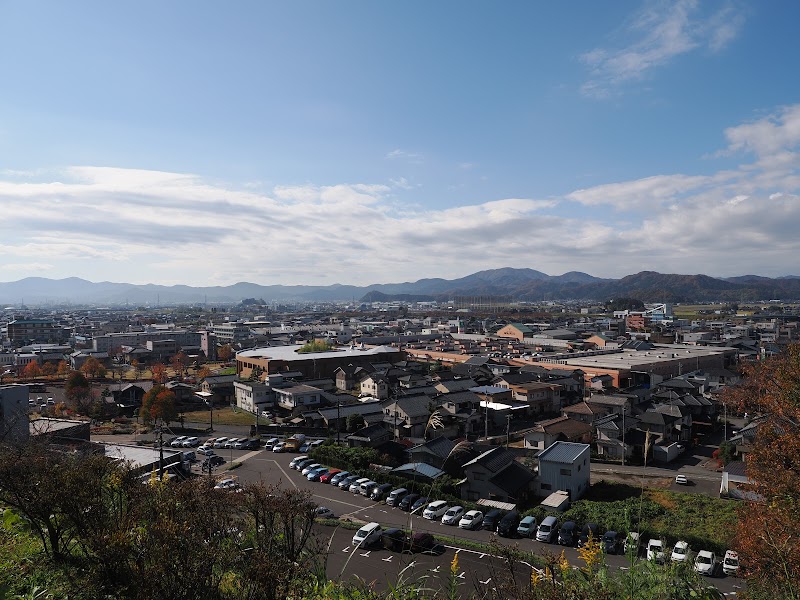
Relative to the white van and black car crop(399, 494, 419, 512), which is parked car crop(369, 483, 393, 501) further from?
the white van

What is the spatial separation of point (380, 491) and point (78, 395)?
1420cm

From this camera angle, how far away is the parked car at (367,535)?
7555 mm

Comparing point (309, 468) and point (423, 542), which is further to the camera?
point (309, 468)

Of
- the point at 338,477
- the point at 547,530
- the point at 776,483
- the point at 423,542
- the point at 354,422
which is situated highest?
the point at 776,483

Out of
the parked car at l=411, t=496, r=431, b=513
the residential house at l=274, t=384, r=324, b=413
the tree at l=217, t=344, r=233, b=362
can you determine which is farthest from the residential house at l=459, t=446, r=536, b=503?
the tree at l=217, t=344, r=233, b=362

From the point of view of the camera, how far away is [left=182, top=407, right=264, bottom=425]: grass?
57.8 feet

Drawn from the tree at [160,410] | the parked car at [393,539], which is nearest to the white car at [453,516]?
the parked car at [393,539]

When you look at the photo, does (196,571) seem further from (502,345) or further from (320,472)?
(502,345)

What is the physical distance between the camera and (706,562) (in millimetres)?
6969

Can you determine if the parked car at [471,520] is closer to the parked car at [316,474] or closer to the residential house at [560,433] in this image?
the parked car at [316,474]

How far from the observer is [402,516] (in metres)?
9.03

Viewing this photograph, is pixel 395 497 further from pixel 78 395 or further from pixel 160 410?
pixel 78 395

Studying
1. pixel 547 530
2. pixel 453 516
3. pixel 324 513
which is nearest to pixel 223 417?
pixel 324 513

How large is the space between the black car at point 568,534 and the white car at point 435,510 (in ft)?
6.61
